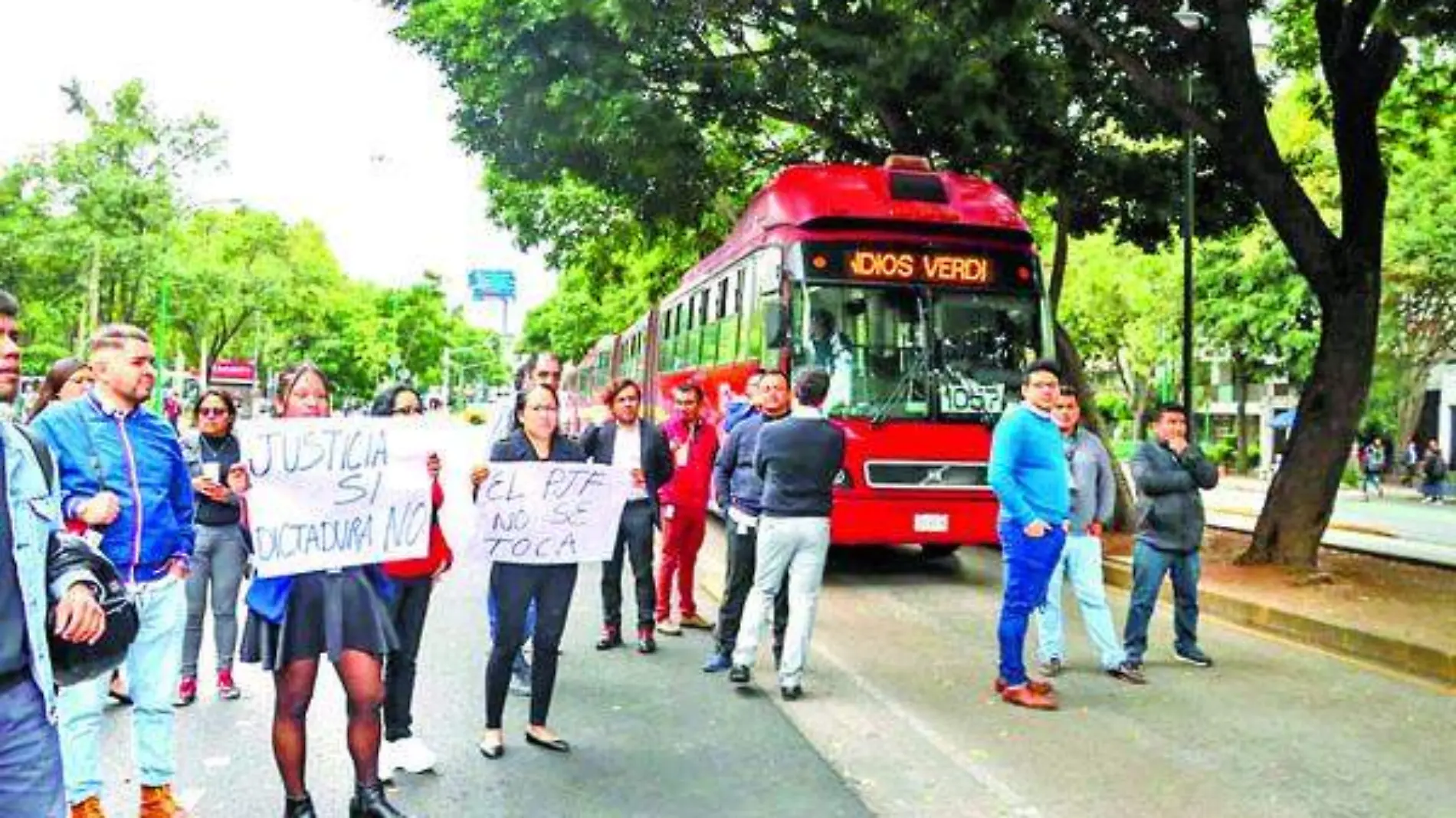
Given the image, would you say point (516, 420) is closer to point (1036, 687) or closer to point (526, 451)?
point (526, 451)

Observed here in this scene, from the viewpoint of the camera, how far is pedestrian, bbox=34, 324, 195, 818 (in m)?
4.59

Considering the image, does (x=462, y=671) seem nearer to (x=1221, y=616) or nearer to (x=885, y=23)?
(x=1221, y=616)

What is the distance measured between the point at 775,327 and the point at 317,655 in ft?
23.1

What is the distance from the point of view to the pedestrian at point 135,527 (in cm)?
459

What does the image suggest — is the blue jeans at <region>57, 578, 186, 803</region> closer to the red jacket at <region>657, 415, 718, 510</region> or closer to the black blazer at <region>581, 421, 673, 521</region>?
the black blazer at <region>581, 421, 673, 521</region>

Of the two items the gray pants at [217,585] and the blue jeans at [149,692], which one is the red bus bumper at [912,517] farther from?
the blue jeans at [149,692]

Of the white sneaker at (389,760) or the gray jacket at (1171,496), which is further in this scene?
the gray jacket at (1171,496)

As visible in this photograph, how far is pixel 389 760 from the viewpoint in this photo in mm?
5383

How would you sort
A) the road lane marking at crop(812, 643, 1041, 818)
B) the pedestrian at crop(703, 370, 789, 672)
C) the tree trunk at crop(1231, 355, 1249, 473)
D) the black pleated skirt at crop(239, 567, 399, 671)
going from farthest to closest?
the tree trunk at crop(1231, 355, 1249, 473) < the pedestrian at crop(703, 370, 789, 672) < the road lane marking at crop(812, 643, 1041, 818) < the black pleated skirt at crop(239, 567, 399, 671)

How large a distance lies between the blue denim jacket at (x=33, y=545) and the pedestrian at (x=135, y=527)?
1.63 m

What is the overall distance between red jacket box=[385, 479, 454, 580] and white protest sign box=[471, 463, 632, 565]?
282 mm

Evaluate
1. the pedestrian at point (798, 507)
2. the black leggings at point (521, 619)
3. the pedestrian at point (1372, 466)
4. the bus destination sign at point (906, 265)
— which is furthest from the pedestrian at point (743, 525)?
the pedestrian at point (1372, 466)

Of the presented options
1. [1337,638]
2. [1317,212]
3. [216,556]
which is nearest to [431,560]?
[216,556]

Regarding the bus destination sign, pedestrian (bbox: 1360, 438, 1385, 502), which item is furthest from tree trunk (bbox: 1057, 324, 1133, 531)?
pedestrian (bbox: 1360, 438, 1385, 502)
